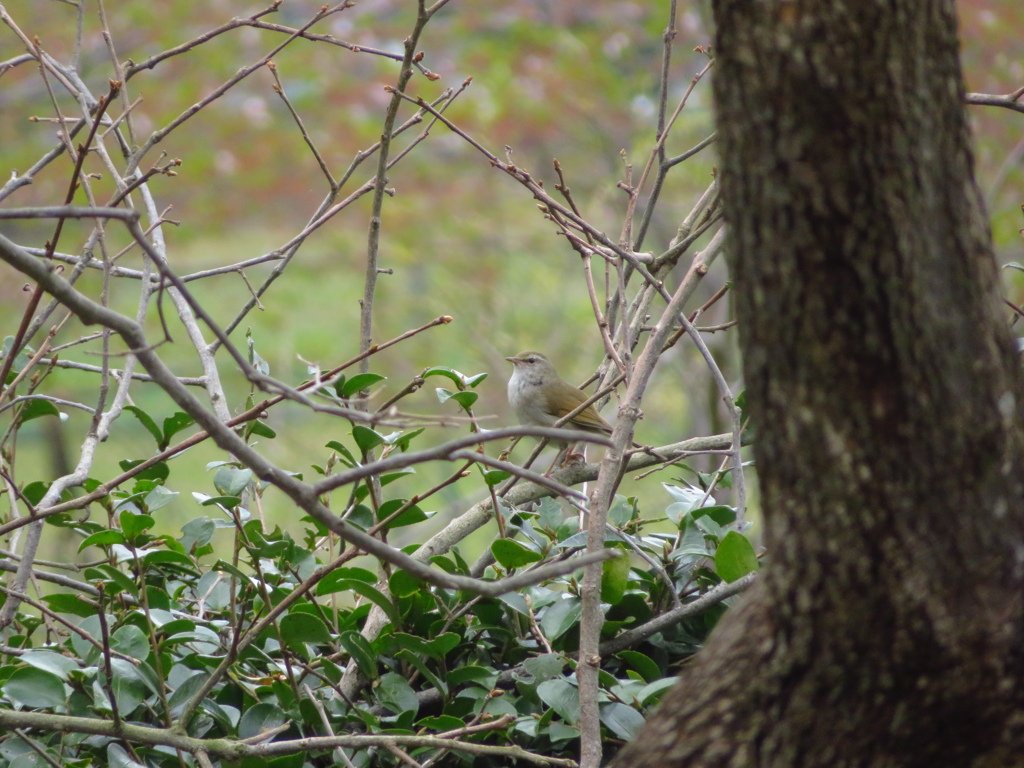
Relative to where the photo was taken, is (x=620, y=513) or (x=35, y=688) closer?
(x=35, y=688)

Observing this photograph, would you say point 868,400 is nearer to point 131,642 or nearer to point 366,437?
point 366,437

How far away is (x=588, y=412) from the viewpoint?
4793 millimetres

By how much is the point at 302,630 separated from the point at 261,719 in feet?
0.66

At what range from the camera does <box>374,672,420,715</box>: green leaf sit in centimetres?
191

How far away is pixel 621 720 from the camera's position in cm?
180

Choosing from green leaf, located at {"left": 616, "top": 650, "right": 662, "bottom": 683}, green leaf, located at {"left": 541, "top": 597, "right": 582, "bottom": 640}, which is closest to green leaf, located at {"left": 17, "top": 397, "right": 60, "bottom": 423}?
green leaf, located at {"left": 541, "top": 597, "right": 582, "bottom": 640}

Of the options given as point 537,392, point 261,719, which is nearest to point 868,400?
point 261,719

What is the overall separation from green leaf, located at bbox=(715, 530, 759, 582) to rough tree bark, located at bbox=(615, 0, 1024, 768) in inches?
24.9

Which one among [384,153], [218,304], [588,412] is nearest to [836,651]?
[384,153]

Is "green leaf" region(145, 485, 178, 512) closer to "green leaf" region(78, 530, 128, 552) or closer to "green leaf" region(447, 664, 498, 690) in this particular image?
"green leaf" region(78, 530, 128, 552)

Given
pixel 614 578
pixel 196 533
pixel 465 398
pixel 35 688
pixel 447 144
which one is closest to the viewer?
pixel 35 688

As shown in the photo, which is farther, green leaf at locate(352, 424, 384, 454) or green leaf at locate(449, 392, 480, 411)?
green leaf at locate(449, 392, 480, 411)

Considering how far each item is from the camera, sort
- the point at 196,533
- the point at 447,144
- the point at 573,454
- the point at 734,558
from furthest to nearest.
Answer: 1. the point at 447,144
2. the point at 573,454
3. the point at 196,533
4. the point at 734,558

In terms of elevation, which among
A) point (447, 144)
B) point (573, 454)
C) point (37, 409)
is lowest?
point (37, 409)
